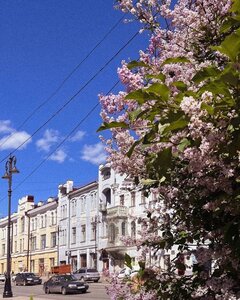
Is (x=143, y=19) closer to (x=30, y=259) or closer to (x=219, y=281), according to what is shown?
(x=219, y=281)

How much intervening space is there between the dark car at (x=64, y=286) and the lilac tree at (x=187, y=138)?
33.6m

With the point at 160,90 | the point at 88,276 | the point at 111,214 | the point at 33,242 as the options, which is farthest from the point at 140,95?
the point at 33,242

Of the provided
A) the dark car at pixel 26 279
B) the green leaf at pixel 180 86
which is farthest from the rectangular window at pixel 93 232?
the green leaf at pixel 180 86

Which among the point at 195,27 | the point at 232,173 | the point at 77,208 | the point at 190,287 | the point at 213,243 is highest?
the point at 77,208

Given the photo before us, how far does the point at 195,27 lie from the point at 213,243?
1.56 metres

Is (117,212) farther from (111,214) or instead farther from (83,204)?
(83,204)

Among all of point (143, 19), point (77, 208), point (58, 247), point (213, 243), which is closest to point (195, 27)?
point (143, 19)

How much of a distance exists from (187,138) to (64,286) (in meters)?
36.5

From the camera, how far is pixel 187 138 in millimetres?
2623

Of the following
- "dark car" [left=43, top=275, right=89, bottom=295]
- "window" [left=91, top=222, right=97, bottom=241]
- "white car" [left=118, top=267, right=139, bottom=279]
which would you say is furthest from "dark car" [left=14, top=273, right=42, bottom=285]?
"white car" [left=118, top=267, right=139, bottom=279]

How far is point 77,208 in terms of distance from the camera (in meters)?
70.4

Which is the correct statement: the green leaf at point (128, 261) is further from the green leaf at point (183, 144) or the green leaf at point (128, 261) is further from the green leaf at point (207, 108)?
the green leaf at point (207, 108)

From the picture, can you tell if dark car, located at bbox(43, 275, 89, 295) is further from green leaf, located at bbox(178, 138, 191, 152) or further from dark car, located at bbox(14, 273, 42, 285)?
green leaf, located at bbox(178, 138, 191, 152)

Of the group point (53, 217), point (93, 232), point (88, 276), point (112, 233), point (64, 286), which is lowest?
point (64, 286)
